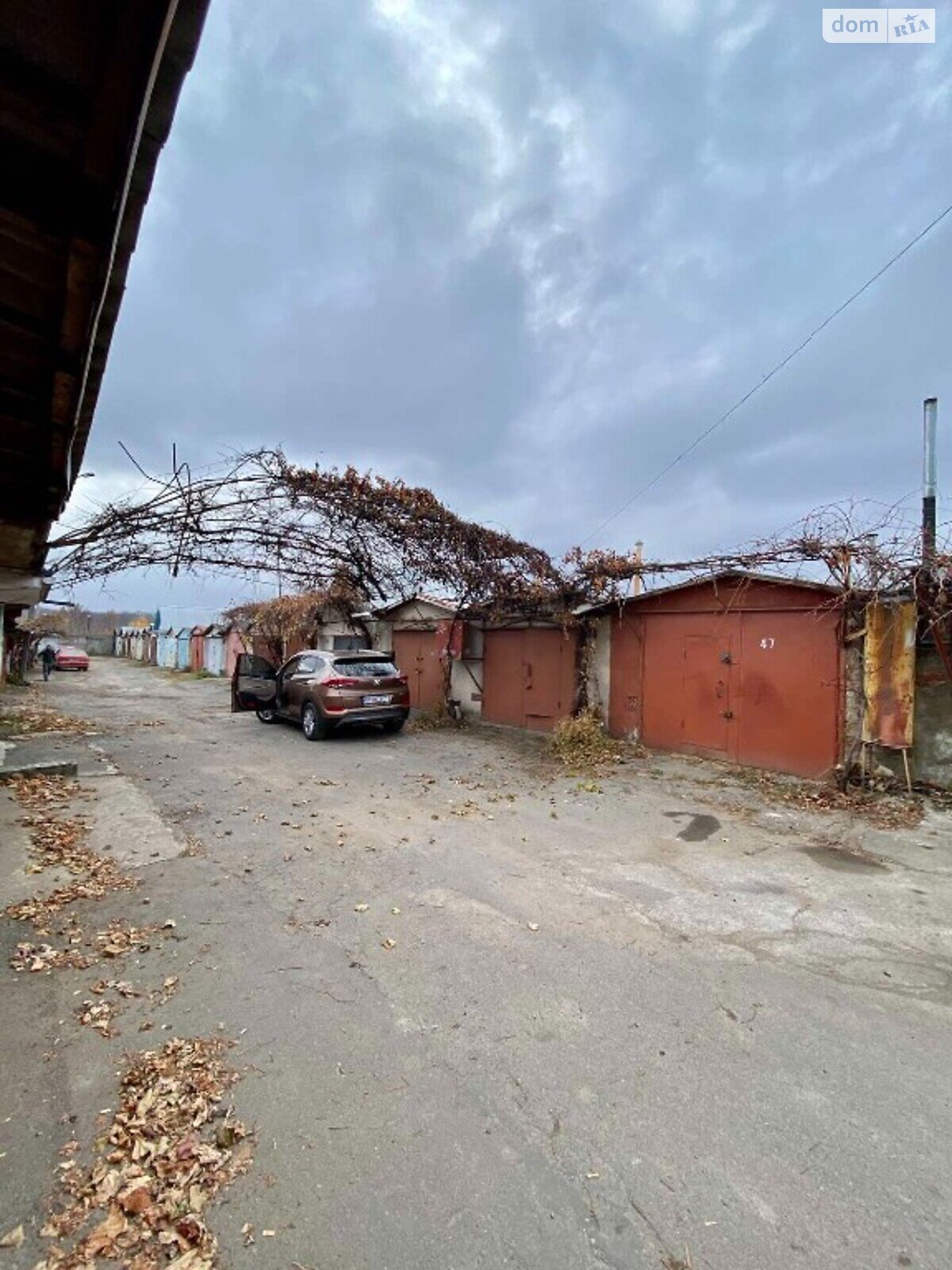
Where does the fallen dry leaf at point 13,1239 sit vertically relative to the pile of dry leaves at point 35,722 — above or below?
above

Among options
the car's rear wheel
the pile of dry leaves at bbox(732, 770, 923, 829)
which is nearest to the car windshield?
the car's rear wheel

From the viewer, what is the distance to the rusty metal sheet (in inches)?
297

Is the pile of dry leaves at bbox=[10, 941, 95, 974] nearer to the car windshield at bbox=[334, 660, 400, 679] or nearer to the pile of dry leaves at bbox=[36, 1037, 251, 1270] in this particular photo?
the pile of dry leaves at bbox=[36, 1037, 251, 1270]

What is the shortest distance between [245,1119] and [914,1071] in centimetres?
282

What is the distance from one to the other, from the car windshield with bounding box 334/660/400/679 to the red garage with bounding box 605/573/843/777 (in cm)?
447

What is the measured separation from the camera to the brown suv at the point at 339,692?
1138cm

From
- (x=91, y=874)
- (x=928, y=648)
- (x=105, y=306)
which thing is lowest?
(x=91, y=874)

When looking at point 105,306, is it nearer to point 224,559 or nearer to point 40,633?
point 224,559

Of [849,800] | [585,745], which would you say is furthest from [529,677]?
[849,800]

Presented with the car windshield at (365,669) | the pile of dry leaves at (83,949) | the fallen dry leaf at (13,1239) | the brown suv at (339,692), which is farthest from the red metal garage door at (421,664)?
the fallen dry leaf at (13,1239)

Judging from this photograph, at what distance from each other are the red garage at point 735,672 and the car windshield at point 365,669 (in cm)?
447

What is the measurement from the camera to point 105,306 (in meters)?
2.46

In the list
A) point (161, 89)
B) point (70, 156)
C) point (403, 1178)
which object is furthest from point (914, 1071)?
point (70, 156)

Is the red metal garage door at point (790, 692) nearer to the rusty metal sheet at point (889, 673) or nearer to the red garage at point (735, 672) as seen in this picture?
the red garage at point (735, 672)
